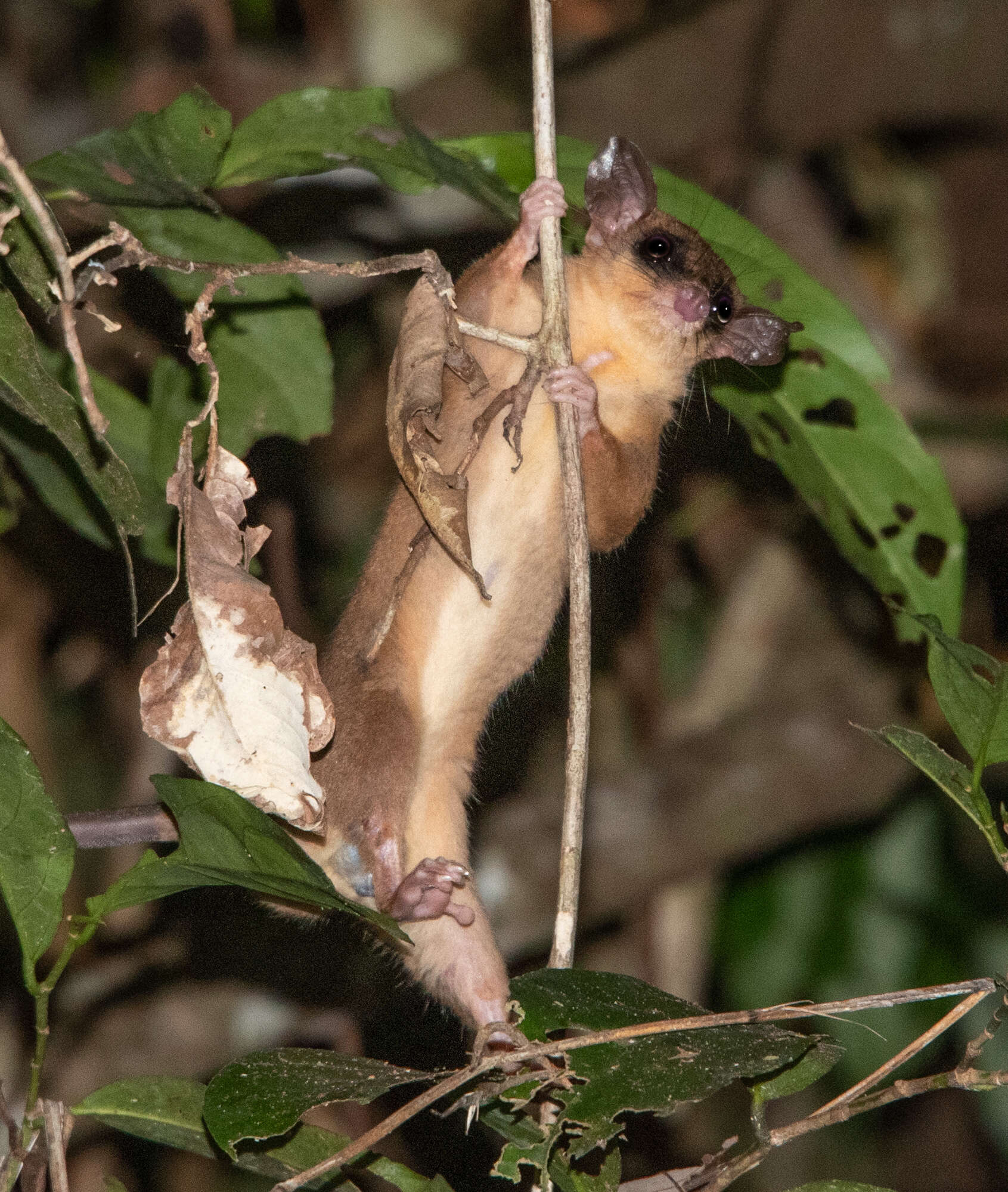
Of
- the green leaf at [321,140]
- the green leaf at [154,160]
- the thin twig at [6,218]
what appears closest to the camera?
Result: the thin twig at [6,218]

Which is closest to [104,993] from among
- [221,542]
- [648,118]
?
[221,542]

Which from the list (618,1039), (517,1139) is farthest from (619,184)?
(517,1139)

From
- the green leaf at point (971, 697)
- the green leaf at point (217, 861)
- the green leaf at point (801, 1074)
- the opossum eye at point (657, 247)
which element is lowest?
the green leaf at point (801, 1074)

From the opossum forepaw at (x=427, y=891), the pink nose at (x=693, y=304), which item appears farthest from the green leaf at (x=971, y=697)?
the pink nose at (x=693, y=304)

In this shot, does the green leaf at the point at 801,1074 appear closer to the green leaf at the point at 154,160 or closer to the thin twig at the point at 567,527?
the thin twig at the point at 567,527

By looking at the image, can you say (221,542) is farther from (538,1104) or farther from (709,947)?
(709,947)

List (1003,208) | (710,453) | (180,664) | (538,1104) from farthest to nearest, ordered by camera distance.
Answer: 1. (1003,208)
2. (710,453)
3. (538,1104)
4. (180,664)

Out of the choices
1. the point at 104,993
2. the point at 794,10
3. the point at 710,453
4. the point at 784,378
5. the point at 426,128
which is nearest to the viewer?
the point at 784,378

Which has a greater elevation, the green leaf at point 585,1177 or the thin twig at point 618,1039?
the thin twig at point 618,1039
